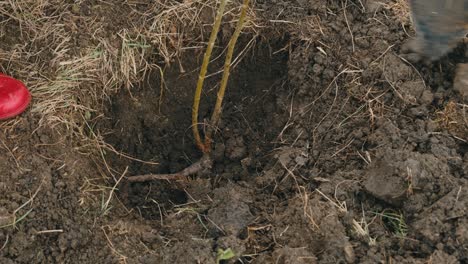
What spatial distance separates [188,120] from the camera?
313 centimetres

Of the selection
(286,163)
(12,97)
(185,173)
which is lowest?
(185,173)

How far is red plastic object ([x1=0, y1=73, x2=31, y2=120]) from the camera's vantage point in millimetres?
2744

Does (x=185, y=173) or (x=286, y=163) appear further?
(x=185, y=173)

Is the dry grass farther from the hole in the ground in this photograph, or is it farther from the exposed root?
the exposed root

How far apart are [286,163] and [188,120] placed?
59 cm

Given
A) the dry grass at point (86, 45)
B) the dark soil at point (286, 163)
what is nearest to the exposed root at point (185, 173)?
the dark soil at point (286, 163)

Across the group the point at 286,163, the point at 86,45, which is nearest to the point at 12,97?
the point at 86,45

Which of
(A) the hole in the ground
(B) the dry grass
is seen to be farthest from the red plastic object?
(A) the hole in the ground

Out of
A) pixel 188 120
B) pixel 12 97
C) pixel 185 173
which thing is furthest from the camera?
pixel 188 120

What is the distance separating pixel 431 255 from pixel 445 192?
269 mm

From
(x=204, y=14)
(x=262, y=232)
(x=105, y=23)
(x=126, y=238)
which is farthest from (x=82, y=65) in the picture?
(x=262, y=232)

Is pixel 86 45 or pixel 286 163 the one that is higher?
pixel 86 45

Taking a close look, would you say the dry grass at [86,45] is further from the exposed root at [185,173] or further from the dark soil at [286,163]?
the exposed root at [185,173]

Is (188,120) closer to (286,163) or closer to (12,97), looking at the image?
(286,163)
